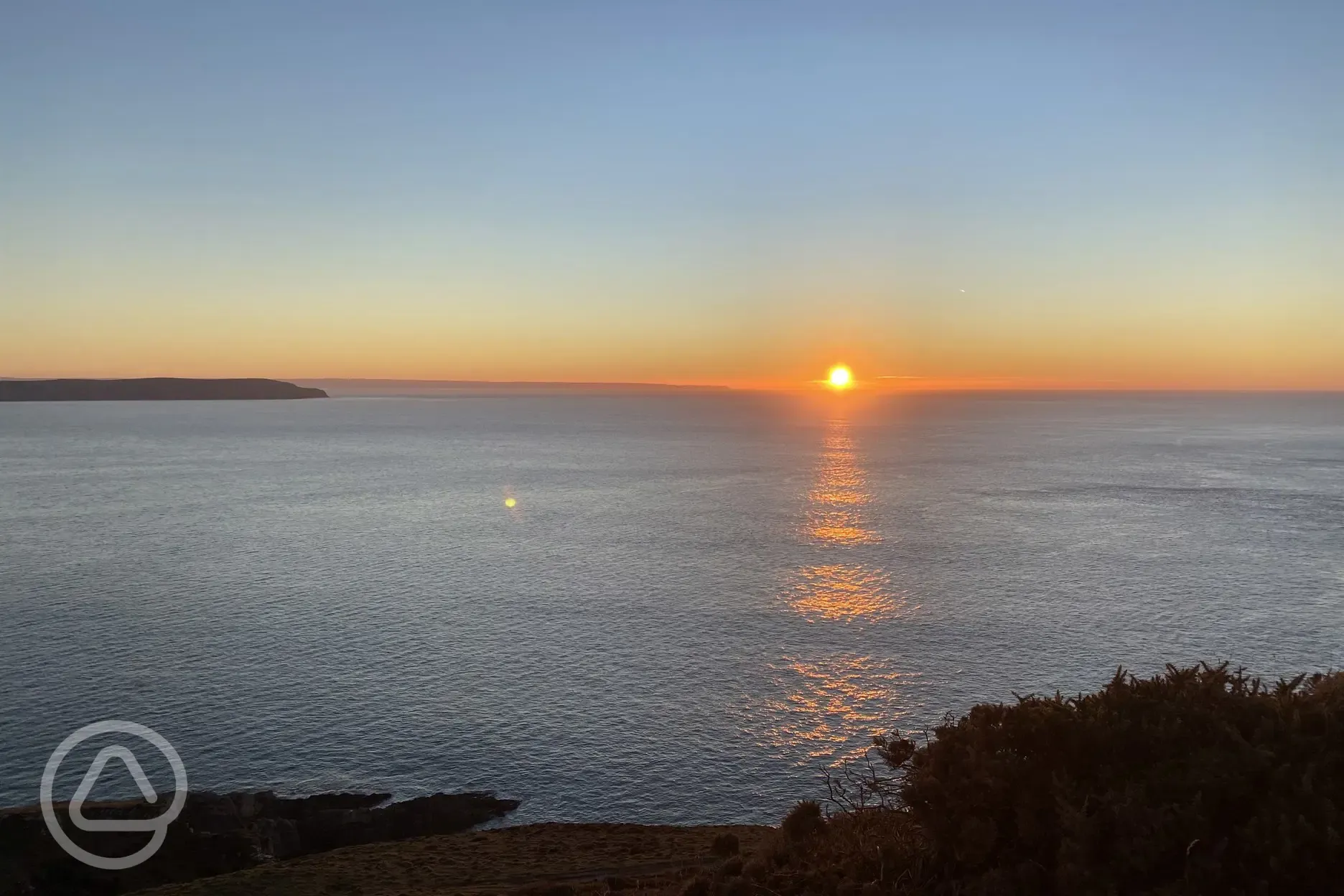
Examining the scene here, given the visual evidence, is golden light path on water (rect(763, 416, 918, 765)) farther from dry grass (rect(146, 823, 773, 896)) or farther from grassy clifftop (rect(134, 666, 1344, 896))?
grassy clifftop (rect(134, 666, 1344, 896))

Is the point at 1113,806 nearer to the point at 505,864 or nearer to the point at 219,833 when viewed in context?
the point at 505,864

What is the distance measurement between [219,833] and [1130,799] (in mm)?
39821

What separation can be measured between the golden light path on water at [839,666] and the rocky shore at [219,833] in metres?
18.9

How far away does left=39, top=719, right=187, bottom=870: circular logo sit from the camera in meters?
39.0

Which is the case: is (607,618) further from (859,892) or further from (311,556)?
(859,892)

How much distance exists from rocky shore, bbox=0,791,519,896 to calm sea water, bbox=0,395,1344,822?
255 cm

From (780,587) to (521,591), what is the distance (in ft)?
79.1

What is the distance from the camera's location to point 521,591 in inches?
3356

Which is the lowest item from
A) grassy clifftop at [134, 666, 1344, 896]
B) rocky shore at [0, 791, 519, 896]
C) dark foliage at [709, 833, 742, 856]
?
rocky shore at [0, 791, 519, 896]

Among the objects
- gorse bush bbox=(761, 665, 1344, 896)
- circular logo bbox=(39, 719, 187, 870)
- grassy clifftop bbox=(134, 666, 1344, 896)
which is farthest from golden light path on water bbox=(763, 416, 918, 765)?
gorse bush bbox=(761, 665, 1344, 896)

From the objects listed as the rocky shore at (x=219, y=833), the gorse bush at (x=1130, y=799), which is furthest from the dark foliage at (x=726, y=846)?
the gorse bush at (x=1130, y=799)

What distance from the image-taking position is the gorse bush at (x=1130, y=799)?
15242mm

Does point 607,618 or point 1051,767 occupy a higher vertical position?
point 1051,767

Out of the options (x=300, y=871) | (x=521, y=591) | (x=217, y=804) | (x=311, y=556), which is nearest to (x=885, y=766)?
(x=300, y=871)
